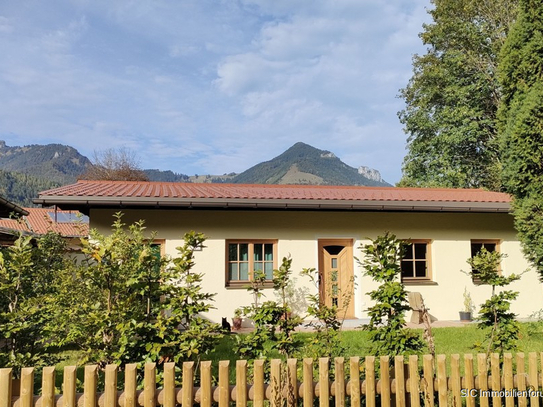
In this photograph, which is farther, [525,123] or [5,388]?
[525,123]

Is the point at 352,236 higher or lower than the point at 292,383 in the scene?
higher

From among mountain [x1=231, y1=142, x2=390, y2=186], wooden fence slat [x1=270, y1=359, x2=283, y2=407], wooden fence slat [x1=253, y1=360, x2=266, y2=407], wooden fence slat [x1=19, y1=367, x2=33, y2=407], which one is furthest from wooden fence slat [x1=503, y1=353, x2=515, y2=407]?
mountain [x1=231, y1=142, x2=390, y2=186]

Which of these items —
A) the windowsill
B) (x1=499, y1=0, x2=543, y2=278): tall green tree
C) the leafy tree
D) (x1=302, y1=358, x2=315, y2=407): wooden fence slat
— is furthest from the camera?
the leafy tree

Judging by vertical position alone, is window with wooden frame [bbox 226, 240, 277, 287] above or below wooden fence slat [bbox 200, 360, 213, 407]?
above

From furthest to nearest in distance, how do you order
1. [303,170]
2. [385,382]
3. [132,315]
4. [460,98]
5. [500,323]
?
[303,170], [460,98], [500,323], [132,315], [385,382]

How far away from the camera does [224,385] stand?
2625 mm

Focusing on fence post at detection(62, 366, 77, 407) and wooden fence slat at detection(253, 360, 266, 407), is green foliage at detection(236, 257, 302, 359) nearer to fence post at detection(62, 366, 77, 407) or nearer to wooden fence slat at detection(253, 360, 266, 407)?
wooden fence slat at detection(253, 360, 266, 407)

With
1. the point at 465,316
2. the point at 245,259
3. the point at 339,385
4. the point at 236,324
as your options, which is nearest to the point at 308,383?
the point at 339,385

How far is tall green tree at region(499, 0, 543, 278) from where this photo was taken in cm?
667

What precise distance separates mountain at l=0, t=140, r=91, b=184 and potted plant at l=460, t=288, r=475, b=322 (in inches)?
6099

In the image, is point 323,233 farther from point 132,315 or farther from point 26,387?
point 26,387

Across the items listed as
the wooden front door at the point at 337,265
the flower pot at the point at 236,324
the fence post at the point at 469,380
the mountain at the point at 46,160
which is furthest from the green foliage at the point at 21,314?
the mountain at the point at 46,160

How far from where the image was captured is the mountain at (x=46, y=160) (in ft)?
486

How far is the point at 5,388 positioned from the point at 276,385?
1810 millimetres
